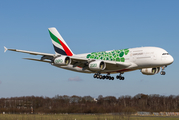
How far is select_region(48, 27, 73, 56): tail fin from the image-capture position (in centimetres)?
5422

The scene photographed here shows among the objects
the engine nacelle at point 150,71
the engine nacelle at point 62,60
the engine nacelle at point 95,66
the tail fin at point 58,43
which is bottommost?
the engine nacelle at point 150,71

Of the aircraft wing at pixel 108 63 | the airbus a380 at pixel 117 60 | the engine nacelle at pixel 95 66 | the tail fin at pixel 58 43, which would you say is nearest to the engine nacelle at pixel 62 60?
the airbus a380 at pixel 117 60

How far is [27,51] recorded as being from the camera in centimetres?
4309

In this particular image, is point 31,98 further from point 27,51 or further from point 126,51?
point 126,51

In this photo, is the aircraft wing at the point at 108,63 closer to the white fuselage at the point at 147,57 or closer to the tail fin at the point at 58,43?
the white fuselage at the point at 147,57

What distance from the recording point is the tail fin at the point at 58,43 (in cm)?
5422

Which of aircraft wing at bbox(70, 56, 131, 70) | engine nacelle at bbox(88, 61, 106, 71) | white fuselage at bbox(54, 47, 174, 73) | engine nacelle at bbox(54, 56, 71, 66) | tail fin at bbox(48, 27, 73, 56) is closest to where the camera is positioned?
white fuselage at bbox(54, 47, 174, 73)

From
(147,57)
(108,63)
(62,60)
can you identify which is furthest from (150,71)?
(62,60)

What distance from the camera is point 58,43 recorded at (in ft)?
182

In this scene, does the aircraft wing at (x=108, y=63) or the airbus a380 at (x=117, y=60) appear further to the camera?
the aircraft wing at (x=108, y=63)

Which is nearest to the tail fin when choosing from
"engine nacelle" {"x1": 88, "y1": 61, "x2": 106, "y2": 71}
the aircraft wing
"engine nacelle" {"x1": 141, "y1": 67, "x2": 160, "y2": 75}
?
the aircraft wing

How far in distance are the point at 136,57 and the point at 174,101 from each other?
153 ft

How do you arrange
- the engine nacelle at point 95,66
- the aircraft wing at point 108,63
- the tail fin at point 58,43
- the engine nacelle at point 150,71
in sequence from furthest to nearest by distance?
the tail fin at point 58,43 → the engine nacelle at point 150,71 → the engine nacelle at point 95,66 → the aircraft wing at point 108,63

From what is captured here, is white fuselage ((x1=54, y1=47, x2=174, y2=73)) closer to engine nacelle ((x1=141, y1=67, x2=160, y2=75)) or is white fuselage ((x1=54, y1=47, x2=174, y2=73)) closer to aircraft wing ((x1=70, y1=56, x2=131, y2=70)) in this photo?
aircraft wing ((x1=70, y1=56, x2=131, y2=70))
